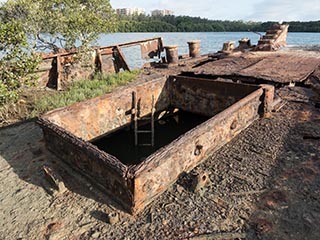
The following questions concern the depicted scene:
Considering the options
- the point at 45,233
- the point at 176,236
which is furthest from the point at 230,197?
the point at 45,233

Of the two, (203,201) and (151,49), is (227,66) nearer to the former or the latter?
(151,49)

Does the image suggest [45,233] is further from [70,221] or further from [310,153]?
[310,153]

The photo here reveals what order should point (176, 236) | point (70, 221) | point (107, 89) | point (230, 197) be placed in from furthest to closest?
point (107, 89)
point (230, 197)
point (70, 221)
point (176, 236)

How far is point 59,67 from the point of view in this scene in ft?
24.7

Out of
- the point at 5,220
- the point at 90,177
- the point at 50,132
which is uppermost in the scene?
the point at 50,132

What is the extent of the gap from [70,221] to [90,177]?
0.56 m

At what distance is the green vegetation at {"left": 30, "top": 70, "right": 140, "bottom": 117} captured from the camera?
607cm

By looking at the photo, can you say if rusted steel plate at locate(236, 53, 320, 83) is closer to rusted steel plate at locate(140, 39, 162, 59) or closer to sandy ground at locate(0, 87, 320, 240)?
sandy ground at locate(0, 87, 320, 240)

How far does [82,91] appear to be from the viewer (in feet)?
22.8

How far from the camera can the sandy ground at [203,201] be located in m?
2.51

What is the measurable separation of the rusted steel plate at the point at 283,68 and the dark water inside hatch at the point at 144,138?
1896mm

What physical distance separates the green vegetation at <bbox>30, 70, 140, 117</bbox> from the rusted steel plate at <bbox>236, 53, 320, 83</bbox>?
11.6 feet

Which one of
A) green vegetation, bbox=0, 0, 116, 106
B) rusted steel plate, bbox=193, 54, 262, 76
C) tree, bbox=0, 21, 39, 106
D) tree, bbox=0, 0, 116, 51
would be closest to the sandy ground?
tree, bbox=0, 21, 39, 106

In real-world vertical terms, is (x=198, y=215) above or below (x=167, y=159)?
below
